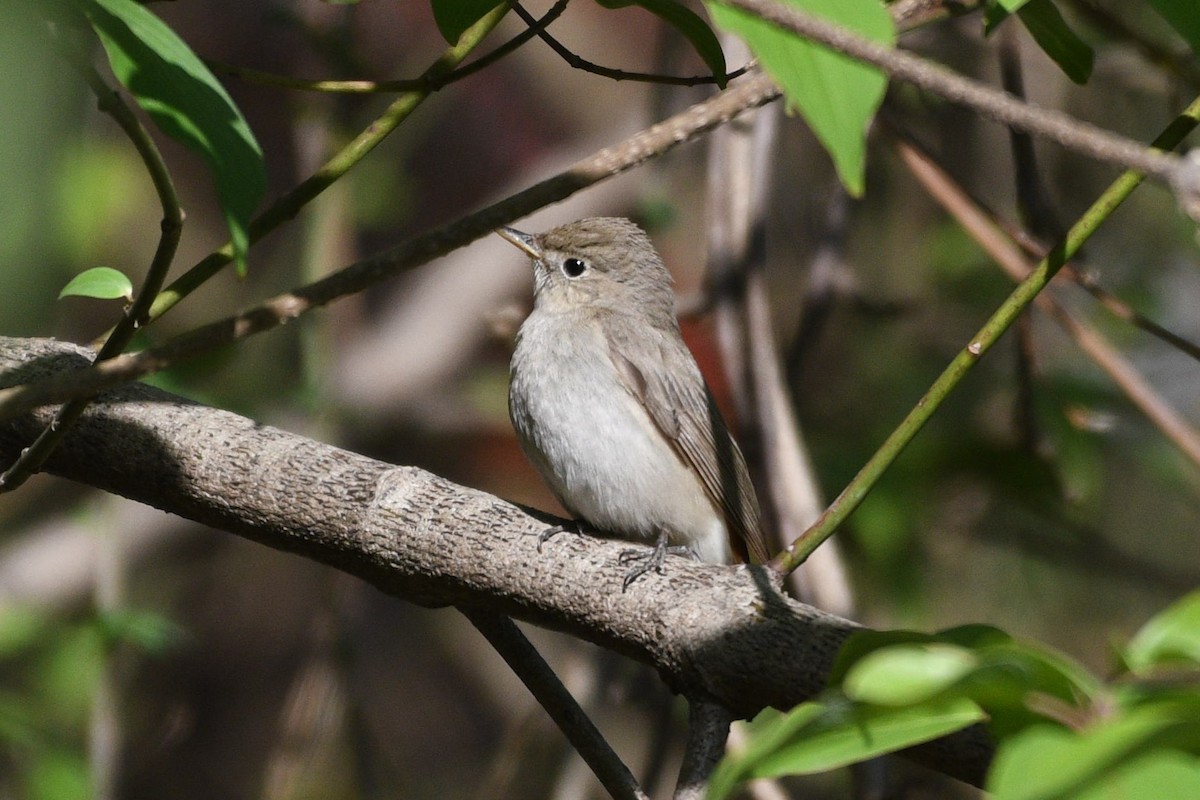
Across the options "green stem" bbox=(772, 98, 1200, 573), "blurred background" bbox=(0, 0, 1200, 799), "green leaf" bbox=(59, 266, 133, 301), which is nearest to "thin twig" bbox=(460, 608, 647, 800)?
"green stem" bbox=(772, 98, 1200, 573)

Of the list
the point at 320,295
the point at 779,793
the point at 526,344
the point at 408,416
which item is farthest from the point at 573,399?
the point at 408,416

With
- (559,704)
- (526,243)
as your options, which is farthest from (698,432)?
(559,704)

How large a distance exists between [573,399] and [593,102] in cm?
462

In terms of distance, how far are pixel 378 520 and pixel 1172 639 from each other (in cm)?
175

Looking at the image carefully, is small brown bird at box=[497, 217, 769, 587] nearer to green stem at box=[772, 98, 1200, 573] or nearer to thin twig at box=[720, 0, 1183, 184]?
green stem at box=[772, 98, 1200, 573]

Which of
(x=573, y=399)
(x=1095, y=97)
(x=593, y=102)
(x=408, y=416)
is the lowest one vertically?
(x=573, y=399)

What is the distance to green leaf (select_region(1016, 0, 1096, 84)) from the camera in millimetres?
2104

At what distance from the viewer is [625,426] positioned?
401cm

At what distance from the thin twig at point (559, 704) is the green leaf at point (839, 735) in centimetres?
122

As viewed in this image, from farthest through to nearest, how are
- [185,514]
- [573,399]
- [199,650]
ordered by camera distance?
[199,650], [573,399], [185,514]

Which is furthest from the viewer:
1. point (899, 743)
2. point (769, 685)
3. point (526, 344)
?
point (526, 344)

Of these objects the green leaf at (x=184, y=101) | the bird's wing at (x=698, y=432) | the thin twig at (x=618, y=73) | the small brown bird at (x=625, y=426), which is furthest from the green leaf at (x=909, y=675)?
the bird's wing at (x=698, y=432)

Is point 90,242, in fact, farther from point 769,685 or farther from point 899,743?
point 899,743

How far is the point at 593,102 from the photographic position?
8.15m
